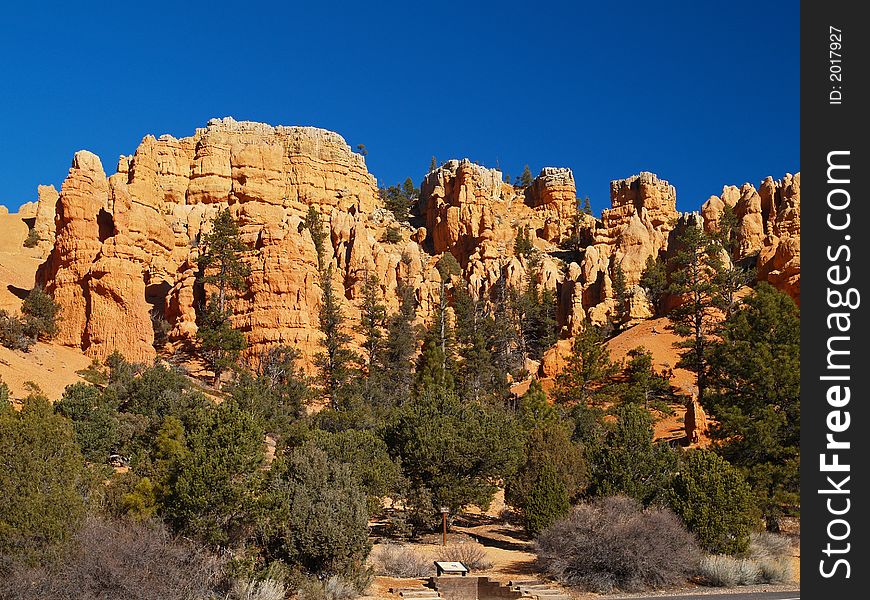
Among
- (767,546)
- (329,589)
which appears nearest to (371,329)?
(767,546)

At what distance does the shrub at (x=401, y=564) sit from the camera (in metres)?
19.3

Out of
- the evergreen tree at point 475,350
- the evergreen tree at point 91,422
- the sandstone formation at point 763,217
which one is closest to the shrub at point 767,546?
the evergreen tree at point 475,350

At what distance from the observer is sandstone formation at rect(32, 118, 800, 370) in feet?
158

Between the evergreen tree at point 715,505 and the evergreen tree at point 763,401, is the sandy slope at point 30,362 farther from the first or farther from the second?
the evergreen tree at point 763,401

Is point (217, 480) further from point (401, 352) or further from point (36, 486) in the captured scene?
point (401, 352)

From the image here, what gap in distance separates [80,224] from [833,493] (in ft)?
162

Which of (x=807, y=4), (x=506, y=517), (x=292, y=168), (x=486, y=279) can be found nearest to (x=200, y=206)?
(x=292, y=168)

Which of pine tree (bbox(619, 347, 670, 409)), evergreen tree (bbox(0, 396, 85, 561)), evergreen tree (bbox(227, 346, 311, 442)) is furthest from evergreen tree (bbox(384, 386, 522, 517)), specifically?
pine tree (bbox(619, 347, 670, 409))

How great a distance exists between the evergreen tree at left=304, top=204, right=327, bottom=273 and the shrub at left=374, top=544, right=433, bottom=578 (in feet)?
143

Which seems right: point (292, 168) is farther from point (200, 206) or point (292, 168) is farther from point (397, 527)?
point (397, 527)

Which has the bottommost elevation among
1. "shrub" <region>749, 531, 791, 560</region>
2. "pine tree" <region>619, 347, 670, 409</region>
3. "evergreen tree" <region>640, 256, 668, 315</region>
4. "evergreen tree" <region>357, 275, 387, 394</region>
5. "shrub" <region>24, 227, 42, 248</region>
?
"shrub" <region>749, 531, 791, 560</region>

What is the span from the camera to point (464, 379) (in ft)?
175

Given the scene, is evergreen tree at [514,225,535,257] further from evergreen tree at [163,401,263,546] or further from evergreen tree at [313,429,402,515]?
evergreen tree at [163,401,263,546]

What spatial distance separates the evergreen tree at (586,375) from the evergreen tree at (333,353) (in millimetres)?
13926
